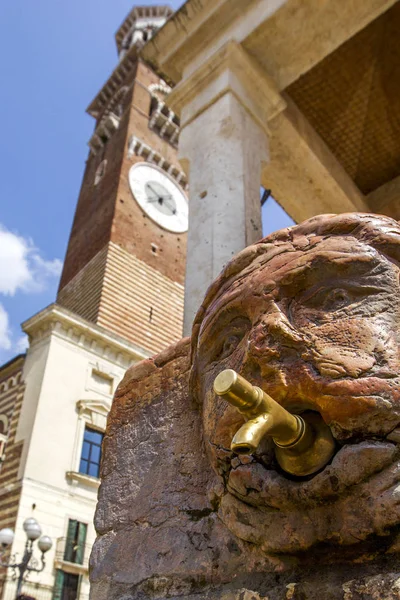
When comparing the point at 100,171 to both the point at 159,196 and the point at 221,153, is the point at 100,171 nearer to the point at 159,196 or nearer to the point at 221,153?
the point at 159,196

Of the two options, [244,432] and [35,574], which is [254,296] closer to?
[244,432]

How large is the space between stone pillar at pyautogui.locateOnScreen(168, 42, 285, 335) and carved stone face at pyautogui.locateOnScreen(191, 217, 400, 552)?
1410mm

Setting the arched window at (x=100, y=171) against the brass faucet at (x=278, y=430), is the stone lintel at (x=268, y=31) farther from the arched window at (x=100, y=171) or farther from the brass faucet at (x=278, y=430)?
the arched window at (x=100, y=171)

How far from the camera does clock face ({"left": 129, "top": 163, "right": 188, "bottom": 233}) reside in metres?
23.8

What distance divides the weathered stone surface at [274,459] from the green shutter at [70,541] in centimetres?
1290

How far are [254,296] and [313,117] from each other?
12.2ft

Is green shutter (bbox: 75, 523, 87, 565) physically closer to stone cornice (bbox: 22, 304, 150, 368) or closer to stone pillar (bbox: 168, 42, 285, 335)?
stone cornice (bbox: 22, 304, 150, 368)

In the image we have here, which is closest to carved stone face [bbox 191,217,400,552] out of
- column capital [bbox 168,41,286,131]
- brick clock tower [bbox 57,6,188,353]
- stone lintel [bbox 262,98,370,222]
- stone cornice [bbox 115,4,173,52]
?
column capital [bbox 168,41,286,131]

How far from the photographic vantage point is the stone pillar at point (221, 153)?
2.83 metres

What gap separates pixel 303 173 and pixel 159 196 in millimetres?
20971

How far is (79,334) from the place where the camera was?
15.7m

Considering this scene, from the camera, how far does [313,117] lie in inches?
175

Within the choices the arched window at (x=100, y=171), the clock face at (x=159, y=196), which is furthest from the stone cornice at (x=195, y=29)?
the arched window at (x=100, y=171)

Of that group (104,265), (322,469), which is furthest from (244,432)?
(104,265)
